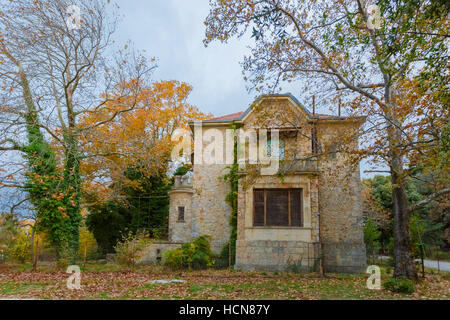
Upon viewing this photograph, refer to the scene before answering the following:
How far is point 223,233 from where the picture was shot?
17.0m

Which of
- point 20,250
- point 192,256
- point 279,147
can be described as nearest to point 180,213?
point 192,256

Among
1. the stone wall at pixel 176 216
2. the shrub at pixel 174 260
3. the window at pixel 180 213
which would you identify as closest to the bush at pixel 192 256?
the shrub at pixel 174 260

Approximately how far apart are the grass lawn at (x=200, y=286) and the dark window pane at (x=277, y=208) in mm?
2719

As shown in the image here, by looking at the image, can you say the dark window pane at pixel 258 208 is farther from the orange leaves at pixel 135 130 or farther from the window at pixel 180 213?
the window at pixel 180 213

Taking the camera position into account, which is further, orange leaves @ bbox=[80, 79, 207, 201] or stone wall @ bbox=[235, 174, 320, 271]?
orange leaves @ bbox=[80, 79, 207, 201]

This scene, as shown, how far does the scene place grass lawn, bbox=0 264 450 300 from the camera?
351 inches

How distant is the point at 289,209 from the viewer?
51.6 feet

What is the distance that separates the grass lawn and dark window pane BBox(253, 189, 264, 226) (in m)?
2.69

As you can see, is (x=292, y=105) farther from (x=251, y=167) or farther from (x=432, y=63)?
(x=432, y=63)

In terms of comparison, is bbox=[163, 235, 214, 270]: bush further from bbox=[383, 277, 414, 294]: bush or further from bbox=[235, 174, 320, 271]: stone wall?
bbox=[383, 277, 414, 294]: bush

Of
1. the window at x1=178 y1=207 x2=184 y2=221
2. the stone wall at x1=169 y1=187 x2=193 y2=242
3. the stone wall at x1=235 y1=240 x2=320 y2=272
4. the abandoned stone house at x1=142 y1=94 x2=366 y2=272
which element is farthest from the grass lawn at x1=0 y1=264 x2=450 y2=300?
the window at x1=178 y1=207 x2=184 y2=221
